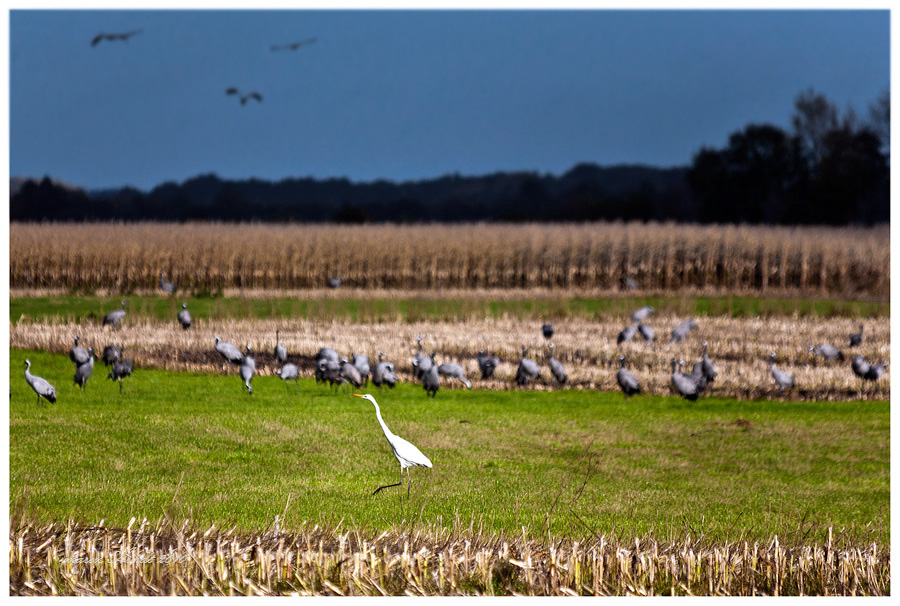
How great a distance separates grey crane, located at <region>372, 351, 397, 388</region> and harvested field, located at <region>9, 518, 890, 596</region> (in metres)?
2.02

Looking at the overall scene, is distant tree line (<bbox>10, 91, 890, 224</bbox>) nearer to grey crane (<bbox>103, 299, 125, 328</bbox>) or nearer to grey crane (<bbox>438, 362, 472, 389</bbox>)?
grey crane (<bbox>103, 299, 125, 328</bbox>)

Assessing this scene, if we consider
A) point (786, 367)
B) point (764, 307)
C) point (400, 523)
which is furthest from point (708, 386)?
point (400, 523)

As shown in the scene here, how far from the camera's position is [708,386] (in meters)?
6.19

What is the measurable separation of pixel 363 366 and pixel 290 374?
0.48m

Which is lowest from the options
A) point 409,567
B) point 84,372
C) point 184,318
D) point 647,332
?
point 409,567

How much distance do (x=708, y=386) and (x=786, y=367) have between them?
2.96 ft

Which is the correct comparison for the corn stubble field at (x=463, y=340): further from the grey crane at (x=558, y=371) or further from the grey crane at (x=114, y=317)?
the grey crane at (x=558, y=371)

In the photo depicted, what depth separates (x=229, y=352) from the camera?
5.57 m

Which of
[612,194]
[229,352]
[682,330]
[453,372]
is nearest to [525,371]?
[453,372]

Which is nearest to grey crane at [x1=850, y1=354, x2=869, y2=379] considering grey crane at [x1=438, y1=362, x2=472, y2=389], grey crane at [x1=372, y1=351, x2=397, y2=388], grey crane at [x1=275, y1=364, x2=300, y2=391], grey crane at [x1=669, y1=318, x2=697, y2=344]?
grey crane at [x1=669, y1=318, x2=697, y2=344]

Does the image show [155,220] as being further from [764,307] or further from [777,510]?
[764,307]

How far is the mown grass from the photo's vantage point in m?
5.90

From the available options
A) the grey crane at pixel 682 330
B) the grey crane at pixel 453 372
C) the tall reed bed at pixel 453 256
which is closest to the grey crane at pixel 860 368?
the grey crane at pixel 682 330

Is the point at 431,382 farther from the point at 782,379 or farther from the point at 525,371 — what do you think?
the point at 782,379
